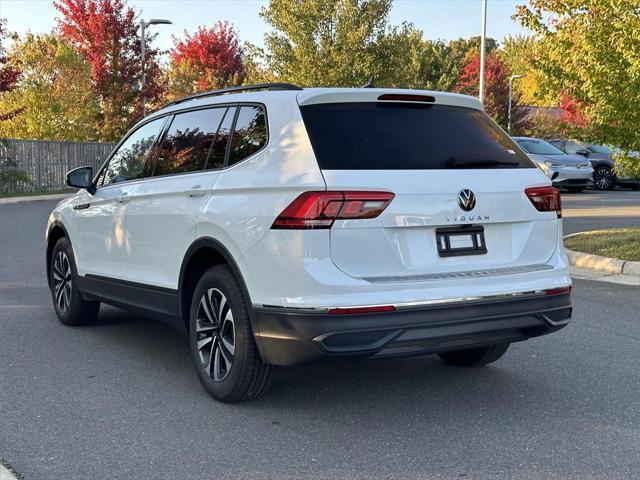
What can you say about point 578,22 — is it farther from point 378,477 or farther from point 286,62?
point 286,62

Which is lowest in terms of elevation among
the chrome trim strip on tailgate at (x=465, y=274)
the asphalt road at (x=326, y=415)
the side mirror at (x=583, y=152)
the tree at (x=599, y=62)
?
the asphalt road at (x=326, y=415)

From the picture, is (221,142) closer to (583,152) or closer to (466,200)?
(466,200)

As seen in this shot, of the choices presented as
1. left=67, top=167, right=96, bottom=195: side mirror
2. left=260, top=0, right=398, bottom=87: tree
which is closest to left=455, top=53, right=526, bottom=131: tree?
left=260, top=0, right=398, bottom=87: tree

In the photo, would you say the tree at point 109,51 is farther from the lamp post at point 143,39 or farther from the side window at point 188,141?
the side window at point 188,141

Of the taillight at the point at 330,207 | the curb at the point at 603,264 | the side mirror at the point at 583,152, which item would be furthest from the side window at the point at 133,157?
the side mirror at the point at 583,152

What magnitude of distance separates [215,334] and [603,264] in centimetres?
651

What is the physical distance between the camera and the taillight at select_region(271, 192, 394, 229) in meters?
3.88

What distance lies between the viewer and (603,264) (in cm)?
963

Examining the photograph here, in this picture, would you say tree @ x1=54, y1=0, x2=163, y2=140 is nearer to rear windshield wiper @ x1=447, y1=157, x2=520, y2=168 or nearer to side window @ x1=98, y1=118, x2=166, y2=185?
side window @ x1=98, y1=118, x2=166, y2=185

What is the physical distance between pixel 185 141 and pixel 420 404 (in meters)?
2.35

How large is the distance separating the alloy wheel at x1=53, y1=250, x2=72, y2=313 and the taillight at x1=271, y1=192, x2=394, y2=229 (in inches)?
135

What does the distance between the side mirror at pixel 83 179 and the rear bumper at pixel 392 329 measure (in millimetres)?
2823

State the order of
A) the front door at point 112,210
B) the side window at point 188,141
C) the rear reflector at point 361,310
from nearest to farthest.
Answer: the rear reflector at point 361,310, the side window at point 188,141, the front door at point 112,210

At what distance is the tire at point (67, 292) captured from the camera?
6586 mm
